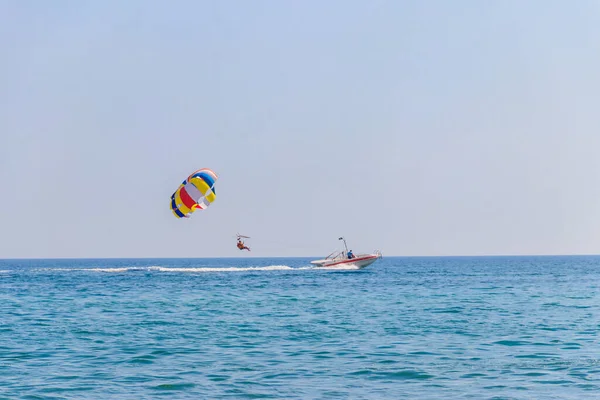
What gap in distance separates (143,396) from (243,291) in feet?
123

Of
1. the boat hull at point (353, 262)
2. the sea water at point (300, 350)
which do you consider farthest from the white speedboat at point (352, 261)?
the sea water at point (300, 350)

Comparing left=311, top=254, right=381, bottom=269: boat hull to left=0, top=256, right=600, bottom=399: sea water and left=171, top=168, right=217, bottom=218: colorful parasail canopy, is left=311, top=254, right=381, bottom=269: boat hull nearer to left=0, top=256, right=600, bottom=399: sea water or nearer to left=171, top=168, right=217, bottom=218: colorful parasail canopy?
left=171, top=168, right=217, bottom=218: colorful parasail canopy

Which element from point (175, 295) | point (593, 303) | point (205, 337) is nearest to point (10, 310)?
point (175, 295)

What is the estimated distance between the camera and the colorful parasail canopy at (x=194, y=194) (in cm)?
6669

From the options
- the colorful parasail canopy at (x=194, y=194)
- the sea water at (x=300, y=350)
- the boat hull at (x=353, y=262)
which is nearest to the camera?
the sea water at (x=300, y=350)

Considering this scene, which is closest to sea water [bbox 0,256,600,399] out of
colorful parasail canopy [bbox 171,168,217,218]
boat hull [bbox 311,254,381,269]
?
colorful parasail canopy [bbox 171,168,217,218]

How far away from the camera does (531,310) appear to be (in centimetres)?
3850

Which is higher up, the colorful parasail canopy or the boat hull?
the colorful parasail canopy

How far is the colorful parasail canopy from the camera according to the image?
6669 cm

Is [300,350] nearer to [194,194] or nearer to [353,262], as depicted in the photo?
[194,194]

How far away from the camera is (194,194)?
219ft

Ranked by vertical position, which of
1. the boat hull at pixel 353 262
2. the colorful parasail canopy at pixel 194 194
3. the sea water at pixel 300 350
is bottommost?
the sea water at pixel 300 350

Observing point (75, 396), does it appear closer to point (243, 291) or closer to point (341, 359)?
point (341, 359)

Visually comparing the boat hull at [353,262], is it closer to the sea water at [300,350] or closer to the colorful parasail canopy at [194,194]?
the colorful parasail canopy at [194,194]
